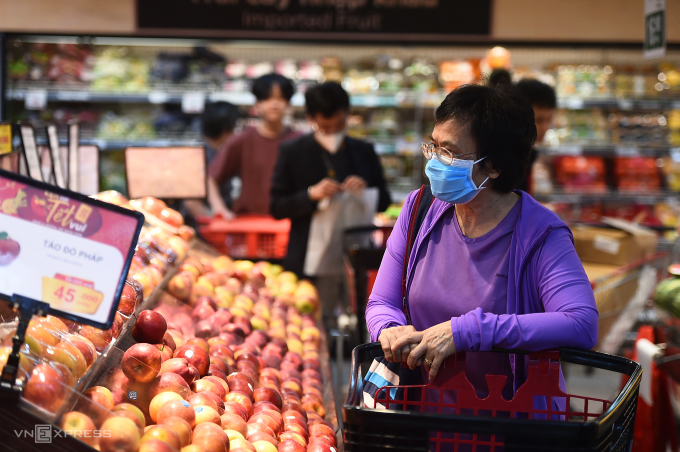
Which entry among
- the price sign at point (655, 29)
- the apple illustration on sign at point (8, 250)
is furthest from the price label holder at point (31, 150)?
the price sign at point (655, 29)

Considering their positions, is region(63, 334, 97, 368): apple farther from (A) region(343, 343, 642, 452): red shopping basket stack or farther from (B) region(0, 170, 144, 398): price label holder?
(A) region(343, 343, 642, 452): red shopping basket stack

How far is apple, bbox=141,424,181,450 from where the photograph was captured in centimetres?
130

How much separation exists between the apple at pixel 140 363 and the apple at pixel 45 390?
280 mm

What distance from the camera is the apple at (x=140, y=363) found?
1507 millimetres

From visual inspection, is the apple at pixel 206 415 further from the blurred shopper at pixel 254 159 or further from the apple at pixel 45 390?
the blurred shopper at pixel 254 159

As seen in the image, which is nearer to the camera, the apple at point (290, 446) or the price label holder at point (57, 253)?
the price label holder at point (57, 253)

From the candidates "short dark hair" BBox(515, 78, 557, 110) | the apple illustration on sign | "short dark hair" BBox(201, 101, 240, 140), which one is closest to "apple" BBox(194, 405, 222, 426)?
the apple illustration on sign

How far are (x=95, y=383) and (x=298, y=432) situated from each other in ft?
1.77

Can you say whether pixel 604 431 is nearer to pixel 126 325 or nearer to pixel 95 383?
pixel 95 383

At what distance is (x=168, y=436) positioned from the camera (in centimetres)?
132

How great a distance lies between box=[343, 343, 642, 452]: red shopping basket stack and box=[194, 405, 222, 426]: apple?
0.41 metres

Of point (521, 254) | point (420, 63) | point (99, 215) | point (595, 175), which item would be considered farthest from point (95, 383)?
point (595, 175)

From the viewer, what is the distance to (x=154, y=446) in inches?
49.4

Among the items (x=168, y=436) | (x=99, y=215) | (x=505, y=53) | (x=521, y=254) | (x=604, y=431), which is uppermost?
(x=505, y=53)
